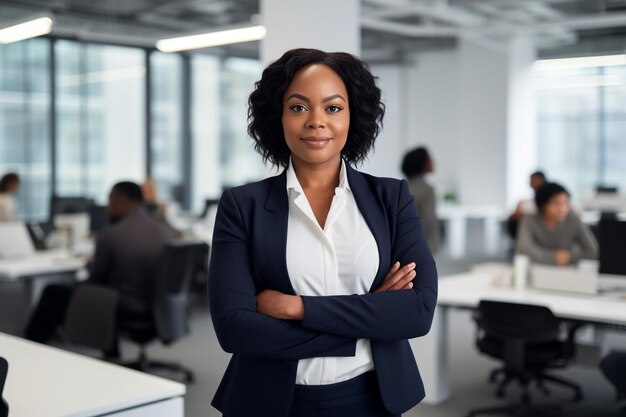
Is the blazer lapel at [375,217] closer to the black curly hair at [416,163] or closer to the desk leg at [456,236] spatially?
Result: the black curly hair at [416,163]

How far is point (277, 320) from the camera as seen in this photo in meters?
1.64

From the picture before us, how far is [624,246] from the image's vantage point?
14.8ft

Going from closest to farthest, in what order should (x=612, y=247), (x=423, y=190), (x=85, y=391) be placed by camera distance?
1. (x=85, y=391)
2. (x=612, y=247)
3. (x=423, y=190)

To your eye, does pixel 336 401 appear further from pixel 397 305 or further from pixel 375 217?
pixel 375 217

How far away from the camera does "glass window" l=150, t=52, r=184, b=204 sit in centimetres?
1299

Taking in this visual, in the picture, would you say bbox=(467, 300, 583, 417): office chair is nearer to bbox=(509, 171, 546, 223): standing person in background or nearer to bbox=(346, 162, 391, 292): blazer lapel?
bbox=(346, 162, 391, 292): blazer lapel

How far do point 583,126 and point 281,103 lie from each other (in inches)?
589

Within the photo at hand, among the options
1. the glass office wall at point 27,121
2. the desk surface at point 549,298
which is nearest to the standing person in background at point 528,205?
the desk surface at point 549,298

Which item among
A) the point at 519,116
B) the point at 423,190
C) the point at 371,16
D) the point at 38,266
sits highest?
the point at 371,16

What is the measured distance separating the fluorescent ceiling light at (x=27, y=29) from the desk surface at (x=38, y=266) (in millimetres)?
2971

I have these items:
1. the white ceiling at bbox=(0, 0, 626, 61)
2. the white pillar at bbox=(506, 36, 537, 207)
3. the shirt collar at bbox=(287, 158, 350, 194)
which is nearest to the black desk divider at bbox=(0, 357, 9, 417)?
the shirt collar at bbox=(287, 158, 350, 194)

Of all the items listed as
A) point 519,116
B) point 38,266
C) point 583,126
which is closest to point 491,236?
point 519,116

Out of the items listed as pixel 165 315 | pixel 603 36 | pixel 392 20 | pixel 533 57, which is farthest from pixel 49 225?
pixel 603 36

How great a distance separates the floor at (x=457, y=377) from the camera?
4762mm
